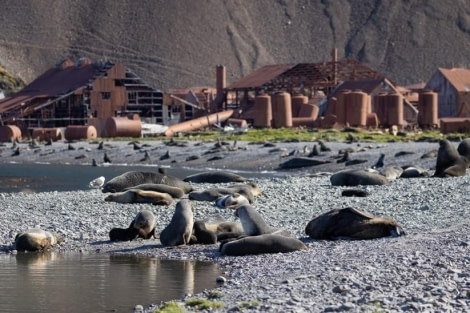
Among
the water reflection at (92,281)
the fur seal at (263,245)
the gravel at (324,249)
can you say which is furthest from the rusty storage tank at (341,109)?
the fur seal at (263,245)

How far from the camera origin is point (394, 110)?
64.9 m

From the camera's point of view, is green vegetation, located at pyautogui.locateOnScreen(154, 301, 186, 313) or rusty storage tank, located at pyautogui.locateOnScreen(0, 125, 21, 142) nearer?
green vegetation, located at pyautogui.locateOnScreen(154, 301, 186, 313)

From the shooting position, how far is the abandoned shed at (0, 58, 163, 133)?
74812 mm

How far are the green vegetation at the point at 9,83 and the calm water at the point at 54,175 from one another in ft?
225

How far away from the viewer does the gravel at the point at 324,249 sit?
10.6 metres

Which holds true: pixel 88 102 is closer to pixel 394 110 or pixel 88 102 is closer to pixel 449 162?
pixel 394 110

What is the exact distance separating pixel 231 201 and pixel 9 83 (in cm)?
10246

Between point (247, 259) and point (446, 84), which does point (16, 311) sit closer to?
point (247, 259)

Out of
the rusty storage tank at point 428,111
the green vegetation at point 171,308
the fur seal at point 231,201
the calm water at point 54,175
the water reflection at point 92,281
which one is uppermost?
the rusty storage tank at point 428,111

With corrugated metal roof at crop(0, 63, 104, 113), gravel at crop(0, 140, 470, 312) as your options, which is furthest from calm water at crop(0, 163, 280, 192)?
corrugated metal roof at crop(0, 63, 104, 113)

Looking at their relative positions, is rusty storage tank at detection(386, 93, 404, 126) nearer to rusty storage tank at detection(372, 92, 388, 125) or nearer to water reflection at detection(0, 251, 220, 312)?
rusty storage tank at detection(372, 92, 388, 125)

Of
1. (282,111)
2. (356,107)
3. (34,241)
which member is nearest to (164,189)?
(34,241)

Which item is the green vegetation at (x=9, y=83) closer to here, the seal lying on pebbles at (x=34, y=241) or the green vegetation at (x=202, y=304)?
the seal lying on pebbles at (x=34, y=241)

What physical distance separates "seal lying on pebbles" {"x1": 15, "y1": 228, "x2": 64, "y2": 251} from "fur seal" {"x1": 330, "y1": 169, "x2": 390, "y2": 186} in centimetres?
999
